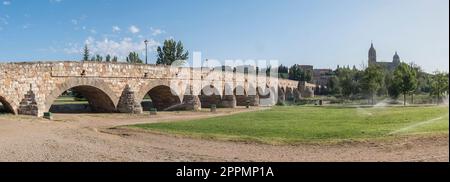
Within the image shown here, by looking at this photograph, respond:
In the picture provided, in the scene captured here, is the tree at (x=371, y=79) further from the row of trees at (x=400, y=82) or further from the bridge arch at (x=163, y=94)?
the bridge arch at (x=163, y=94)

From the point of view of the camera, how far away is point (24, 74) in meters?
21.2

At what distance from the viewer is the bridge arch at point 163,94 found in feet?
103

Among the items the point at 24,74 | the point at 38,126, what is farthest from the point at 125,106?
the point at 38,126

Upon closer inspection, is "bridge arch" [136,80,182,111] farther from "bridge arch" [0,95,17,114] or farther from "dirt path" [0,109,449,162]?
"dirt path" [0,109,449,162]

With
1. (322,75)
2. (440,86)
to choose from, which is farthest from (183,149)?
(322,75)

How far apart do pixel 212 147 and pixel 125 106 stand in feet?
54.9

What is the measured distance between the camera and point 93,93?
27609 millimetres

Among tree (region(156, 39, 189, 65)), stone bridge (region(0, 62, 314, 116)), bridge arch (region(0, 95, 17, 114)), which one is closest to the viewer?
bridge arch (region(0, 95, 17, 114))

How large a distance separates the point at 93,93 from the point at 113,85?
1.71m

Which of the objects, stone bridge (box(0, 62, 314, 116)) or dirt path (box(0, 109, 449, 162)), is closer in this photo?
dirt path (box(0, 109, 449, 162))

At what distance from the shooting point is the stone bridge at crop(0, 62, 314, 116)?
20953 mm

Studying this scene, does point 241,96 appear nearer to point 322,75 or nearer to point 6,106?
point 6,106

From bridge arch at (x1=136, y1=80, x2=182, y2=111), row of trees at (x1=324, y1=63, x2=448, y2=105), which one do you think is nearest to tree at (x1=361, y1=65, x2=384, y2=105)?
row of trees at (x1=324, y1=63, x2=448, y2=105)
